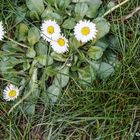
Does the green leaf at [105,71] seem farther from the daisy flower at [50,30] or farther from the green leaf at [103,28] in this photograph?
the daisy flower at [50,30]

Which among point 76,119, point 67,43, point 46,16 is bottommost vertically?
point 76,119

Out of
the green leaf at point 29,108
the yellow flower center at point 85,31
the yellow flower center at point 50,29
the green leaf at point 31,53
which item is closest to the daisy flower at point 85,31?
the yellow flower center at point 85,31

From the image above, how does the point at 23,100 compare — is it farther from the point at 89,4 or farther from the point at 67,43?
the point at 89,4

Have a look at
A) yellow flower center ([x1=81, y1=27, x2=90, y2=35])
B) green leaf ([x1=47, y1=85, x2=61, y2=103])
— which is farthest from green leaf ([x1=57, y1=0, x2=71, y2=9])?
green leaf ([x1=47, y1=85, x2=61, y2=103])

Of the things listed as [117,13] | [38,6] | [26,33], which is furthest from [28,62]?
[117,13]

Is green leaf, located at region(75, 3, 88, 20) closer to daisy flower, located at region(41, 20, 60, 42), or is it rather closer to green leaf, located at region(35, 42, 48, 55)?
daisy flower, located at region(41, 20, 60, 42)
